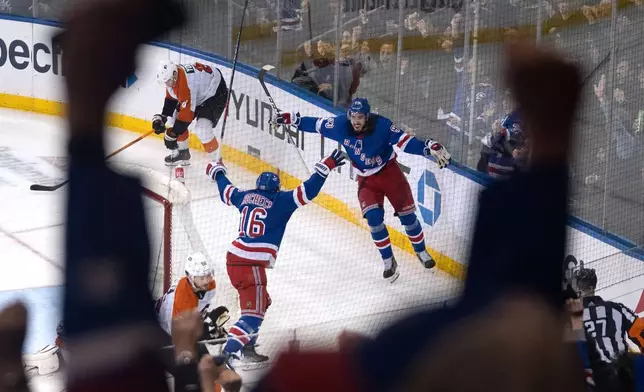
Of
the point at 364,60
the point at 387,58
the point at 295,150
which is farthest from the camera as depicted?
the point at 295,150

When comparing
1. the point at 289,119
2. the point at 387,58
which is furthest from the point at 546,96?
the point at 289,119

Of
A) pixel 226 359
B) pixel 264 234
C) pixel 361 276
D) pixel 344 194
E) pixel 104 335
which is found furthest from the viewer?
pixel 344 194

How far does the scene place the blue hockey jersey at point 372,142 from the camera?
526cm

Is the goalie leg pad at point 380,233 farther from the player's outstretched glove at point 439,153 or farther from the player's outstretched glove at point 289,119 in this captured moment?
the player's outstretched glove at point 289,119

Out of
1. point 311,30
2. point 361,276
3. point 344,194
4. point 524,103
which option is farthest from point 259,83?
point 524,103

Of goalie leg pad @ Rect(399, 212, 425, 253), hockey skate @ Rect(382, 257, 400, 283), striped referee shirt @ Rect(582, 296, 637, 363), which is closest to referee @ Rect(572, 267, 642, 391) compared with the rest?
striped referee shirt @ Rect(582, 296, 637, 363)

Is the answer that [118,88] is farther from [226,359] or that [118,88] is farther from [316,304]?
[316,304]

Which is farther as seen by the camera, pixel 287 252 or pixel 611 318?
pixel 287 252

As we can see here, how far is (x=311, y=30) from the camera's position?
6.01m

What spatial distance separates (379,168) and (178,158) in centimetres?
144

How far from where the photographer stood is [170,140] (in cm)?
639

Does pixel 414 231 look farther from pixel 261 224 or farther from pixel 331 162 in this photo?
pixel 261 224

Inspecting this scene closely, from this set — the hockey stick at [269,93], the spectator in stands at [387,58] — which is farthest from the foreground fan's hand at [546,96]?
the hockey stick at [269,93]

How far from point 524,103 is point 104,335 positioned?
12.7 inches
